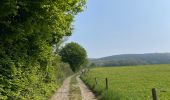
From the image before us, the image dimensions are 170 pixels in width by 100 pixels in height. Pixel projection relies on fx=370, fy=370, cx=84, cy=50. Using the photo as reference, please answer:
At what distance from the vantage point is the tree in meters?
107

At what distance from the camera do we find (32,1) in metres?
12.5

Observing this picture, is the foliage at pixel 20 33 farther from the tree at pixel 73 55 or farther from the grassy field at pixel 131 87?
the tree at pixel 73 55

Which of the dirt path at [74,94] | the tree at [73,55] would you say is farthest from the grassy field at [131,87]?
the tree at [73,55]

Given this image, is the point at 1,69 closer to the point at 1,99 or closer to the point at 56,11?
the point at 1,99

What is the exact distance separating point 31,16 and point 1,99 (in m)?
3.15

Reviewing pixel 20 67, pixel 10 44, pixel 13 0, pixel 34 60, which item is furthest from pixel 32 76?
pixel 13 0

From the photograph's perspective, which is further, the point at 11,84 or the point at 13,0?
the point at 11,84

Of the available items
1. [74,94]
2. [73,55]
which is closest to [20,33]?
[74,94]

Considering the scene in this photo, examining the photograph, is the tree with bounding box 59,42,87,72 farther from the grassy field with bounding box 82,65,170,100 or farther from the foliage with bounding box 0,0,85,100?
the foliage with bounding box 0,0,85,100

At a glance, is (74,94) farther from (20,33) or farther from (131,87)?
(20,33)

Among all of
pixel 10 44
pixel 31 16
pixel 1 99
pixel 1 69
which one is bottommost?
pixel 1 99

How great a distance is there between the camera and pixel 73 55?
109 m

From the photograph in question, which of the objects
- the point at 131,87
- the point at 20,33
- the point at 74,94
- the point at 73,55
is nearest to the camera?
the point at 20,33

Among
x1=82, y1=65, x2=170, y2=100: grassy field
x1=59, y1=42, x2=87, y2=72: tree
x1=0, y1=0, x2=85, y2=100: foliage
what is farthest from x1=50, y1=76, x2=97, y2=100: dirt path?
x1=59, y1=42, x2=87, y2=72: tree
